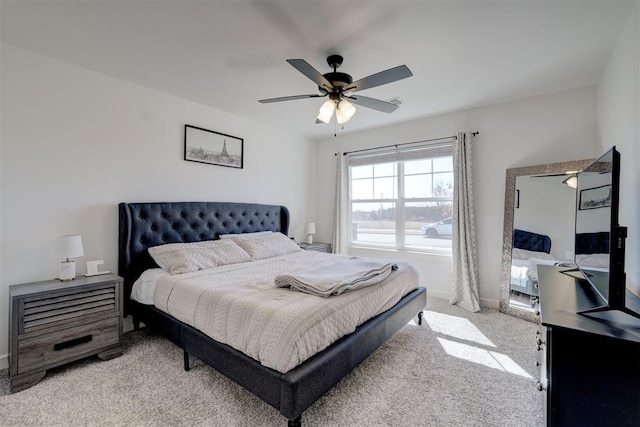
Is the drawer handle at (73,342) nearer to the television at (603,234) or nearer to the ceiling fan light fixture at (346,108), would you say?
the ceiling fan light fixture at (346,108)

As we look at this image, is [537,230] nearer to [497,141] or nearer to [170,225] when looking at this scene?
[497,141]

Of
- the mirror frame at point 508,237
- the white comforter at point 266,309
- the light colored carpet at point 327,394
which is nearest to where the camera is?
the white comforter at point 266,309

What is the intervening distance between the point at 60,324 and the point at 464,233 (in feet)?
13.6

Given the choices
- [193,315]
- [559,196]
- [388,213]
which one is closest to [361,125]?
[388,213]

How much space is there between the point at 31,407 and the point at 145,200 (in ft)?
6.11

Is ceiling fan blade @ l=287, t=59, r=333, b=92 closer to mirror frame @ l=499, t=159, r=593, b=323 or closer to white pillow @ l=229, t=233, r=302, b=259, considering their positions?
white pillow @ l=229, t=233, r=302, b=259

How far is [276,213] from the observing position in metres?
4.38

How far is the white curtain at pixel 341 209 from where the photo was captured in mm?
4723

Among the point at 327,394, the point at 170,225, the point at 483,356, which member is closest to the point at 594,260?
the point at 483,356

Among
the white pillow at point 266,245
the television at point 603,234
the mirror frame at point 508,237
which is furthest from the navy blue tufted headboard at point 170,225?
the television at point 603,234

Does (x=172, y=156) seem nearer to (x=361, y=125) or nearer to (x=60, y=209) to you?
(x=60, y=209)

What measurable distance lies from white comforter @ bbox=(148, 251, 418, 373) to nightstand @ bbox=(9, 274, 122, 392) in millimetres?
380

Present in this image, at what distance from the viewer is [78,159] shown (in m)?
2.56

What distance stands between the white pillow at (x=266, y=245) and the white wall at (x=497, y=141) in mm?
1623
